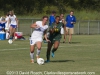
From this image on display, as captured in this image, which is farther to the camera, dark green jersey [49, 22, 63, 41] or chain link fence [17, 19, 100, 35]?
chain link fence [17, 19, 100, 35]

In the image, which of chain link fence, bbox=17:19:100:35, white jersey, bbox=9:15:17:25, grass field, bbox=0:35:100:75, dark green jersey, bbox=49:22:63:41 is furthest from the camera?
chain link fence, bbox=17:19:100:35

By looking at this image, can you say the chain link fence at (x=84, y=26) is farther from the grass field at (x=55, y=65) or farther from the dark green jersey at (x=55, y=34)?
the dark green jersey at (x=55, y=34)

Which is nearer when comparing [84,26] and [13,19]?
[13,19]

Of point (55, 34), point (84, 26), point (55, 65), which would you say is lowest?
point (84, 26)

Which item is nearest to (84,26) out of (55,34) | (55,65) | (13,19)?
(13,19)

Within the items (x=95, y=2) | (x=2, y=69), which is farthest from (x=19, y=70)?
(x=95, y=2)

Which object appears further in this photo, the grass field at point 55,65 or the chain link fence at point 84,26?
the chain link fence at point 84,26

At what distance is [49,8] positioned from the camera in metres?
62.8

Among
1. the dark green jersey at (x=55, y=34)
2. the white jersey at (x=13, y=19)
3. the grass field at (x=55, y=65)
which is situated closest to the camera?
the grass field at (x=55, y=65)

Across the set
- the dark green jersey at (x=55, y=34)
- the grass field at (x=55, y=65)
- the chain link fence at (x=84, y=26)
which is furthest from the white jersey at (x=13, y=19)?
the chain link fence at (x=84, y=26)

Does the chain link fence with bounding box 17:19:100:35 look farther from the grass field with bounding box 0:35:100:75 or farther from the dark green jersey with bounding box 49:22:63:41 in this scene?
the dark green jersey with bounding box 49:22:63:41

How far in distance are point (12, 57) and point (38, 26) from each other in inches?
121

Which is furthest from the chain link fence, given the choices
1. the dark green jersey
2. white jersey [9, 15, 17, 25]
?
the dark green jersey

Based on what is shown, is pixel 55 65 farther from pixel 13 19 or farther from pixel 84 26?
pixel 84 26
